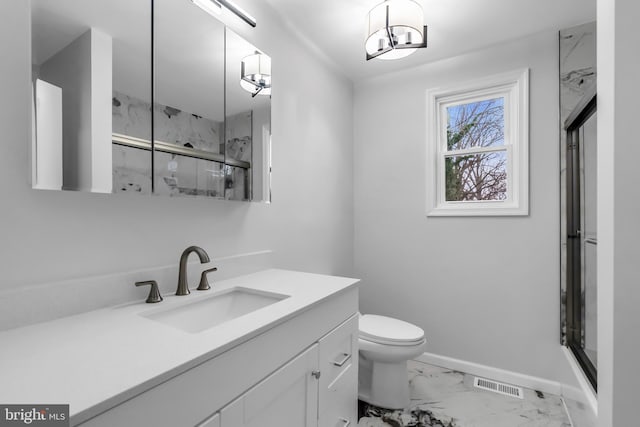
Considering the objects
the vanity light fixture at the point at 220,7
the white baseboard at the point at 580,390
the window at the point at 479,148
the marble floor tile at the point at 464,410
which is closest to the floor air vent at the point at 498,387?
the marble floor tile at the point at 464,410

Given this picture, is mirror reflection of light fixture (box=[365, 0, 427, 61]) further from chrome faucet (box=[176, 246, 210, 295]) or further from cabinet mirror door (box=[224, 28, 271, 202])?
chrome faucet (box=[176, 246, 210, 295])

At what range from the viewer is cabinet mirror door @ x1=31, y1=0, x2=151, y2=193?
901 millimetres

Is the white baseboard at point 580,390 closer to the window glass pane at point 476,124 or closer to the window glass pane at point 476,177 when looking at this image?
the window glass pane at point 476,177

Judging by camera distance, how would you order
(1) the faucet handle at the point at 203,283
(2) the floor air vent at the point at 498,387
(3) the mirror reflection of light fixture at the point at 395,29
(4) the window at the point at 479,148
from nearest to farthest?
(1) the faucet handle at the point at 203,283 → (3) the mirror reflection of light fixture at the point at 395,29 → (2) the floor air vent at the point at 498,387 → (4) the window at the point at 479,148

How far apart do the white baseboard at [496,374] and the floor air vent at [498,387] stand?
0.15ft

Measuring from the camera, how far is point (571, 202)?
1954 mm

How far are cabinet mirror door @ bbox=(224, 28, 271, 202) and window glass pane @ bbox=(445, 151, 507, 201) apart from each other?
1.59 metres

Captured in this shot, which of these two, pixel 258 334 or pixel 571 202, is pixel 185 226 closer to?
pixel 258 334

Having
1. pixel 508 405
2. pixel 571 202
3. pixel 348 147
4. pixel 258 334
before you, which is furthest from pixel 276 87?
pixel 508 405

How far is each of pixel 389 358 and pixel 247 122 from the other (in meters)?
1.61

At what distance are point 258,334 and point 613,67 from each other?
4.48ft

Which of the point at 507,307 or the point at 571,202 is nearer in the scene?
the point at 571,202

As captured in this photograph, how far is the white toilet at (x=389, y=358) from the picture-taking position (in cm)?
184

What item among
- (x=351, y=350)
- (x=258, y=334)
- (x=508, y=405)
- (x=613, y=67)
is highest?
(x=613, y=67)
